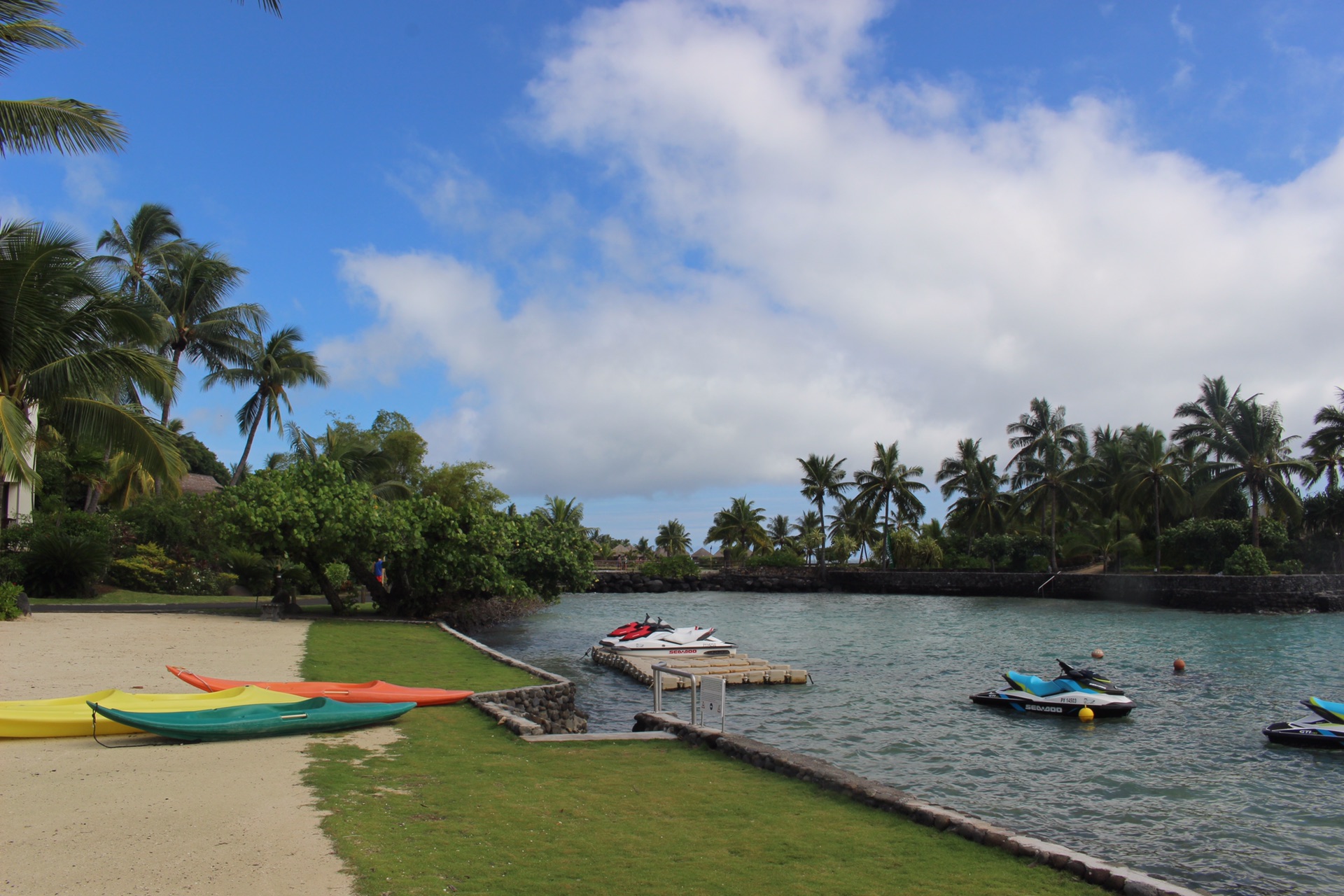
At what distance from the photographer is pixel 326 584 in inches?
1022

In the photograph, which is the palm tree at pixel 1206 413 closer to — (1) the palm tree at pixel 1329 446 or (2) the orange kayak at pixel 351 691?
(1) the palm tree at pixel 1329 446

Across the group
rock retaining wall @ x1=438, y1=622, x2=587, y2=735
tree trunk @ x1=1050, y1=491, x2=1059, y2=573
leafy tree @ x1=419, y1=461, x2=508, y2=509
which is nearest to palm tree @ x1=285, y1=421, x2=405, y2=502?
leafy tree @ x1=419, y1=461, x2=508, y2=509

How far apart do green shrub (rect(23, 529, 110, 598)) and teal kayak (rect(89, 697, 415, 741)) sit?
20.8m

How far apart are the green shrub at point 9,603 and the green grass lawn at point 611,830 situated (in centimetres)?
1534

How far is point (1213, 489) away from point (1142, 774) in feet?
149

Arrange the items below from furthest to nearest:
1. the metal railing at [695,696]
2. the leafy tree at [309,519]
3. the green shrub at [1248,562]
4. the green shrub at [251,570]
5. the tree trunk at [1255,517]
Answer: the tree trunk at [1255,517], the green shrub at [1248,562], the green shrub at [251,570], the leafy tree at [309,519], the metal railing at [695,696]

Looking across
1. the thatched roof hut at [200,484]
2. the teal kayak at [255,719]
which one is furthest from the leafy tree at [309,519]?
the thatched roof hut at [200,484]

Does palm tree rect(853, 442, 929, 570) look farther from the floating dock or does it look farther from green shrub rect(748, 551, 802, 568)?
the floating dock

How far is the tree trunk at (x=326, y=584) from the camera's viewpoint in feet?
83.6

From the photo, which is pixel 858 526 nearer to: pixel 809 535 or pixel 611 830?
pixel 809 535

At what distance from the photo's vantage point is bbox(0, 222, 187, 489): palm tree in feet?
49.9

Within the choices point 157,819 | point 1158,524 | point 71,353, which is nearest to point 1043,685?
point 157,819

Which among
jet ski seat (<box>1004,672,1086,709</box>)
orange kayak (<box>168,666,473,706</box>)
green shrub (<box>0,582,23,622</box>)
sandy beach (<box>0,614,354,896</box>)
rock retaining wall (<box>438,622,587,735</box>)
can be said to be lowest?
jet ski seat (<box>1004,672,1086,709</box>)

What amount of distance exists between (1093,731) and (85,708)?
15.9 m
